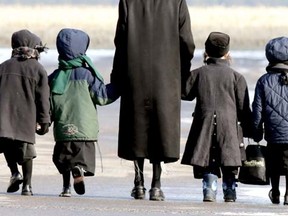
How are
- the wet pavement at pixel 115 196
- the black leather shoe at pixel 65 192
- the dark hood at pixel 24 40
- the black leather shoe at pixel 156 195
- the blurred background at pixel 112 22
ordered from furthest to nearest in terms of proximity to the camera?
the blurred background at pixel 112 22 < the dark hood at pixel 24 40 < the black leather shoe at pixel 65 192 < the black leather shoe at pixel 156 195 < the wet pavement at pixel 115 196

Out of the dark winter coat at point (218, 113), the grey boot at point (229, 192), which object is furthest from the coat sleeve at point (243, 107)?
the grey boot at point (229, 192)

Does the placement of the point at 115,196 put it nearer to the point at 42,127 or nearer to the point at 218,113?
the point at 42,127

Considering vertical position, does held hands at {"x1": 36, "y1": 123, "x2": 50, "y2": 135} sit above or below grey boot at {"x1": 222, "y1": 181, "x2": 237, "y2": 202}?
above

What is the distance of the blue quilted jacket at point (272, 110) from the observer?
44.7 feet

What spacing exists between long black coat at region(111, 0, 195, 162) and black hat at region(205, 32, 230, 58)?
0.36m

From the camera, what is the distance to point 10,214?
461 inches

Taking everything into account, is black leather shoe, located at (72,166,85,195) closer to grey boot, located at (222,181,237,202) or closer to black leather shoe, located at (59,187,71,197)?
black leather shoe, located at (59,187,71,197)

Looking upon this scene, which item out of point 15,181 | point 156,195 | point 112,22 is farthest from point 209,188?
point 112,22

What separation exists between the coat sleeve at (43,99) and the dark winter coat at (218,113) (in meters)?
1.19

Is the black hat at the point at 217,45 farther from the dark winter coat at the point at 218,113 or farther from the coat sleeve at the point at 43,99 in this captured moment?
the coat sleeve at the point at 43,99

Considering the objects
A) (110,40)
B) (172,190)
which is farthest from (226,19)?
(172,190)

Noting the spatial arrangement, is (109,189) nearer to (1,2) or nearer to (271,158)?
(271,158)

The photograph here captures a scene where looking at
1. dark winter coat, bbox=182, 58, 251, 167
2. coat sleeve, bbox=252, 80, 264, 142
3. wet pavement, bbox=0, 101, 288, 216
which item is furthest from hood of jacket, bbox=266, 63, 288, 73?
wet pavement, bbox=0, 101, 288, 216

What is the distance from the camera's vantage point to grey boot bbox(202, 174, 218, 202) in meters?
13.5
